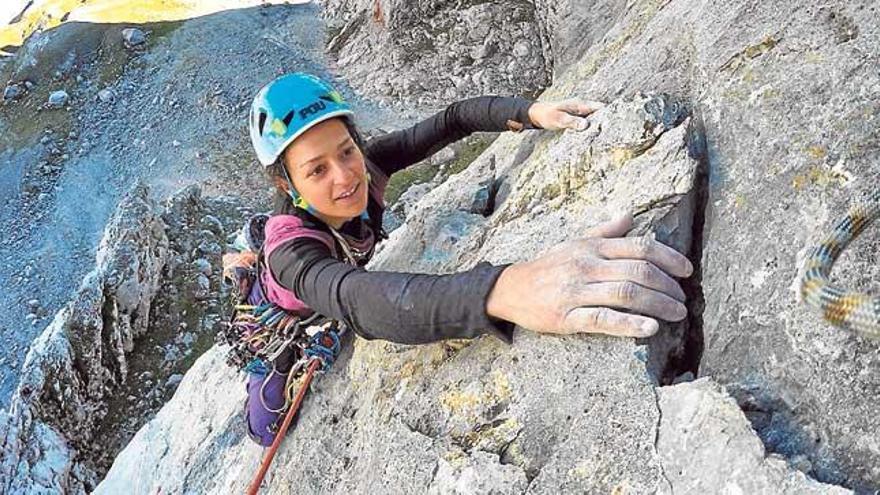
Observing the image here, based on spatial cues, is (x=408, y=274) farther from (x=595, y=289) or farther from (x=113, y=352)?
(x=113, y=352)

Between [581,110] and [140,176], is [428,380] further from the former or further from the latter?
[140,176]

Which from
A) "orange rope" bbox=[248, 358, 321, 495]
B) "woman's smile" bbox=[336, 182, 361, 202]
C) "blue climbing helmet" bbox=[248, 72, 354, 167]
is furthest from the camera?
"orange rope" bbox=[248, 358, 321, 495]

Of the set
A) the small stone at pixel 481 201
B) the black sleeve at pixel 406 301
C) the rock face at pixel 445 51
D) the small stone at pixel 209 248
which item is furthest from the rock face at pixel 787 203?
the rock face at pixel 445 51

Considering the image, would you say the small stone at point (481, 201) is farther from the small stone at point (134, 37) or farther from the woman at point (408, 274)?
the small stone at point (134, 37)

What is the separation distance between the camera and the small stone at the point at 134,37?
1839 inches

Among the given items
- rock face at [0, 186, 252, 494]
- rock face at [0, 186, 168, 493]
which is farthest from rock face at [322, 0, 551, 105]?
rock face at [0, 186, 168, 493]

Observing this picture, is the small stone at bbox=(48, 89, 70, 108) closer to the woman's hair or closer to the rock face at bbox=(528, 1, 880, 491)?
the woman's hair

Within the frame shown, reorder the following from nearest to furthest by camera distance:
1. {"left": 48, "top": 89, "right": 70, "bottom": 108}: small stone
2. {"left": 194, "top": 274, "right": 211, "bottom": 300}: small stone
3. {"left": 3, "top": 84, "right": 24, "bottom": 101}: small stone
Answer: {"left": 194, "top": 274, "right": 211, "bottom": 300}: small stone
{"left": 48, "top": 89, "right": 70, "bottom": 108}: small stone
{"left": 3, "top": 84, "right": 24, "bottom": 101}: small stone

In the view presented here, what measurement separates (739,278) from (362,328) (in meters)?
2.25

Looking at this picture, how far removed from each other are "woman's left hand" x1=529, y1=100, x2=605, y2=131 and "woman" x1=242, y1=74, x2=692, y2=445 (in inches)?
0.4

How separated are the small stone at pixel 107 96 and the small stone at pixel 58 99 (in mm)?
2840

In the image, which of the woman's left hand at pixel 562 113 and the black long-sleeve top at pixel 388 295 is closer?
the black long-sleeve top at pixel 388 295

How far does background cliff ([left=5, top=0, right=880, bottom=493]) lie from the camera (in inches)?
146

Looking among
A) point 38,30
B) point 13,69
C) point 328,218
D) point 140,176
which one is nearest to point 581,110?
point 328,218
